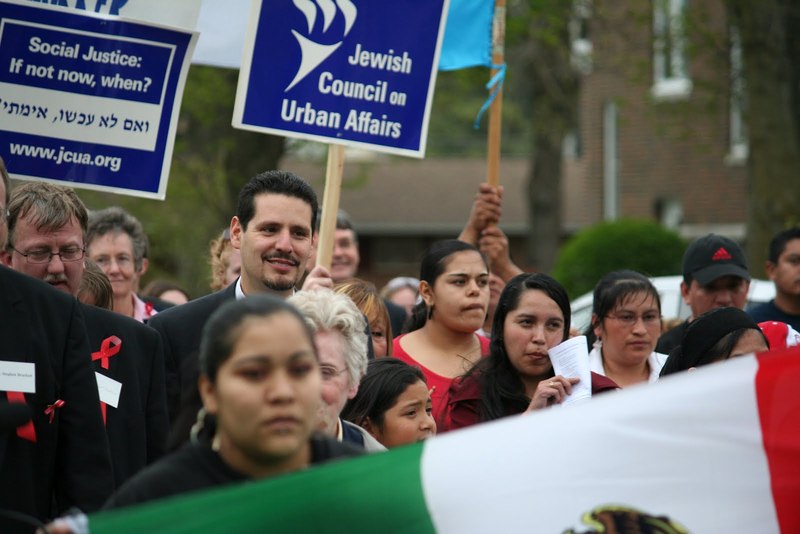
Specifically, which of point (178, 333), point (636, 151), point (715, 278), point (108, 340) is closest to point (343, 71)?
point (178, 333)

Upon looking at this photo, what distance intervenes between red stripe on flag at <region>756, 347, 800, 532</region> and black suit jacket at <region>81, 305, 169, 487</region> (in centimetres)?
224

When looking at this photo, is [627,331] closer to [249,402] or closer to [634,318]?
[634,318]

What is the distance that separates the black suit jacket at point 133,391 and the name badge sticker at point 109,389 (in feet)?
0.05

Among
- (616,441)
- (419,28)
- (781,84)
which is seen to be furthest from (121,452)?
(781,84)

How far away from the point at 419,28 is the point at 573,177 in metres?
37.0

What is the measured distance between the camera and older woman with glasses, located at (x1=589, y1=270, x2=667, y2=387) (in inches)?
284

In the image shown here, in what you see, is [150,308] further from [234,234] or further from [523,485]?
[523,485]

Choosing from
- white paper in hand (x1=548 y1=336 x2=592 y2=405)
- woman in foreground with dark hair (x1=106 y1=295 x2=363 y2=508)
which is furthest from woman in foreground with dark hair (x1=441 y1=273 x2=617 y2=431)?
woman in foreground with dark hair (x1=106 y1=295 x2=363 y2=508)

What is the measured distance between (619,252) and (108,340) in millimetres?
15393

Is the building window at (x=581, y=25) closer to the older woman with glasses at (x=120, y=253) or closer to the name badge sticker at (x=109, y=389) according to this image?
the older woman with glasses at (x=120, y=253)

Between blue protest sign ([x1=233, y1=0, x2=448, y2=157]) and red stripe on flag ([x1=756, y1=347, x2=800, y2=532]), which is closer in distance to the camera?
red stripe on flag ([x1=756, y1=347, x2=800, y2=532])

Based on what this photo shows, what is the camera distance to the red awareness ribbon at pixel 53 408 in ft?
14.9

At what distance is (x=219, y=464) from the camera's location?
11.3ft

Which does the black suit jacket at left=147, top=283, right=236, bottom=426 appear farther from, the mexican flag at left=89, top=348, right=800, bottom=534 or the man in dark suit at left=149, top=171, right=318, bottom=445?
the mexican flag at left=89, top=348, right=800, bottom=534
